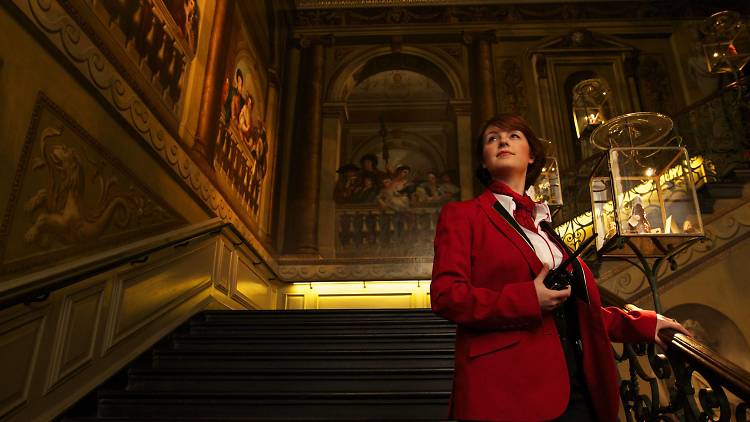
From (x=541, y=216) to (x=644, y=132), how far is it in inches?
148

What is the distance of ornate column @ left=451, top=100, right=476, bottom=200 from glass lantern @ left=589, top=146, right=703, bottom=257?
4.85 meters

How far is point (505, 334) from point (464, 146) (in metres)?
8.32

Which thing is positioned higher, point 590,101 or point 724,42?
point 590,101

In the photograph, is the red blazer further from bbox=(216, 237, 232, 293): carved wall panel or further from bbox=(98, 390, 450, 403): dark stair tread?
bbox=(216, 237, 232, 293): carved wall panel

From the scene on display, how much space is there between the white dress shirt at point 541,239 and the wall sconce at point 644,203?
7.93 ft

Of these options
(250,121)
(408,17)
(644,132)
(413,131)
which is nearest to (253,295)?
(250,121)

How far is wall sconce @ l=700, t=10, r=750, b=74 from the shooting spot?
5.89m

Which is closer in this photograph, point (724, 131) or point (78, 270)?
point (78, 270)

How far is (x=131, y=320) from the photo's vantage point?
3.66 meters

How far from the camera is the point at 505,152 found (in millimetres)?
1551

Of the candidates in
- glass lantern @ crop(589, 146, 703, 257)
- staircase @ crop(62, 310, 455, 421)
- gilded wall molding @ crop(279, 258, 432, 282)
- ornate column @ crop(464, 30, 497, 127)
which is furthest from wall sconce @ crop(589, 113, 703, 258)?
ornate column @ crop(464, 30, 497, 127)

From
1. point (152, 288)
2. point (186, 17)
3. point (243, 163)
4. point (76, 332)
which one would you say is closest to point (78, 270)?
point (76, 332)

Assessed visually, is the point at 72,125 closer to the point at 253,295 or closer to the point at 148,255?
the point at 148,255

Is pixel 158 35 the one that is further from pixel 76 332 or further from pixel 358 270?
pixel 358 270
